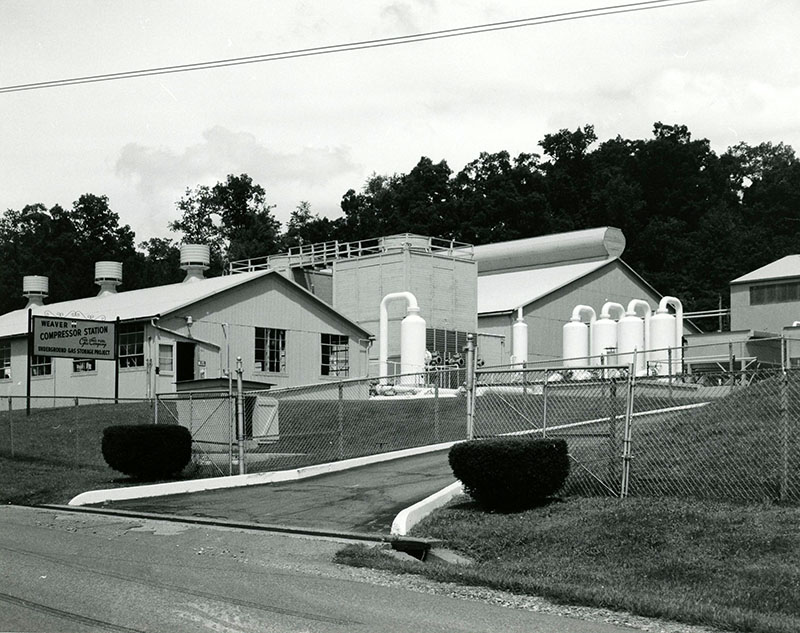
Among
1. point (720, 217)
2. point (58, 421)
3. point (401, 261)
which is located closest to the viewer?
point (58, 421)

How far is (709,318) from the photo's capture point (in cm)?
8606

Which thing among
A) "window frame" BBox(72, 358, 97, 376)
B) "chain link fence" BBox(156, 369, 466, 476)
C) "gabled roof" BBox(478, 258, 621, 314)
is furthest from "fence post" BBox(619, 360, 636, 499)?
"gabled roof" BBox(478, 258, 621, 314)

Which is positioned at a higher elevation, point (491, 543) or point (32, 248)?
point (32, 248)

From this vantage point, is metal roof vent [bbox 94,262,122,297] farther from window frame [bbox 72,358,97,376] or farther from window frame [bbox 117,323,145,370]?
window frame [bbox 117,323,145,370]

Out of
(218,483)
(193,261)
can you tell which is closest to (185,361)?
(193,261)

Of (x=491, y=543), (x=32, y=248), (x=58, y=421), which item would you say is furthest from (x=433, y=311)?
(x=32, y=248)

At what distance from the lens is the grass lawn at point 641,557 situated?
10.2 meters

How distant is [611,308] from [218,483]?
4095 cm

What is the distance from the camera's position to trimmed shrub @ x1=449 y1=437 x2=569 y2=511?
579 inches

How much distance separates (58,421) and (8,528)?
17802 millimetres

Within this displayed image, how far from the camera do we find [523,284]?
62.0m

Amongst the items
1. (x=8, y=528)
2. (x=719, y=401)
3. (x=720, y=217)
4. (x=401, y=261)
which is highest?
(x=720, y=217)

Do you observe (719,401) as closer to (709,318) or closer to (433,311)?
(433,311)

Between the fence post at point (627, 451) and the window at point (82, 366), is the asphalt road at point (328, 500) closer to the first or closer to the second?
the fence post at point (627, 451)
